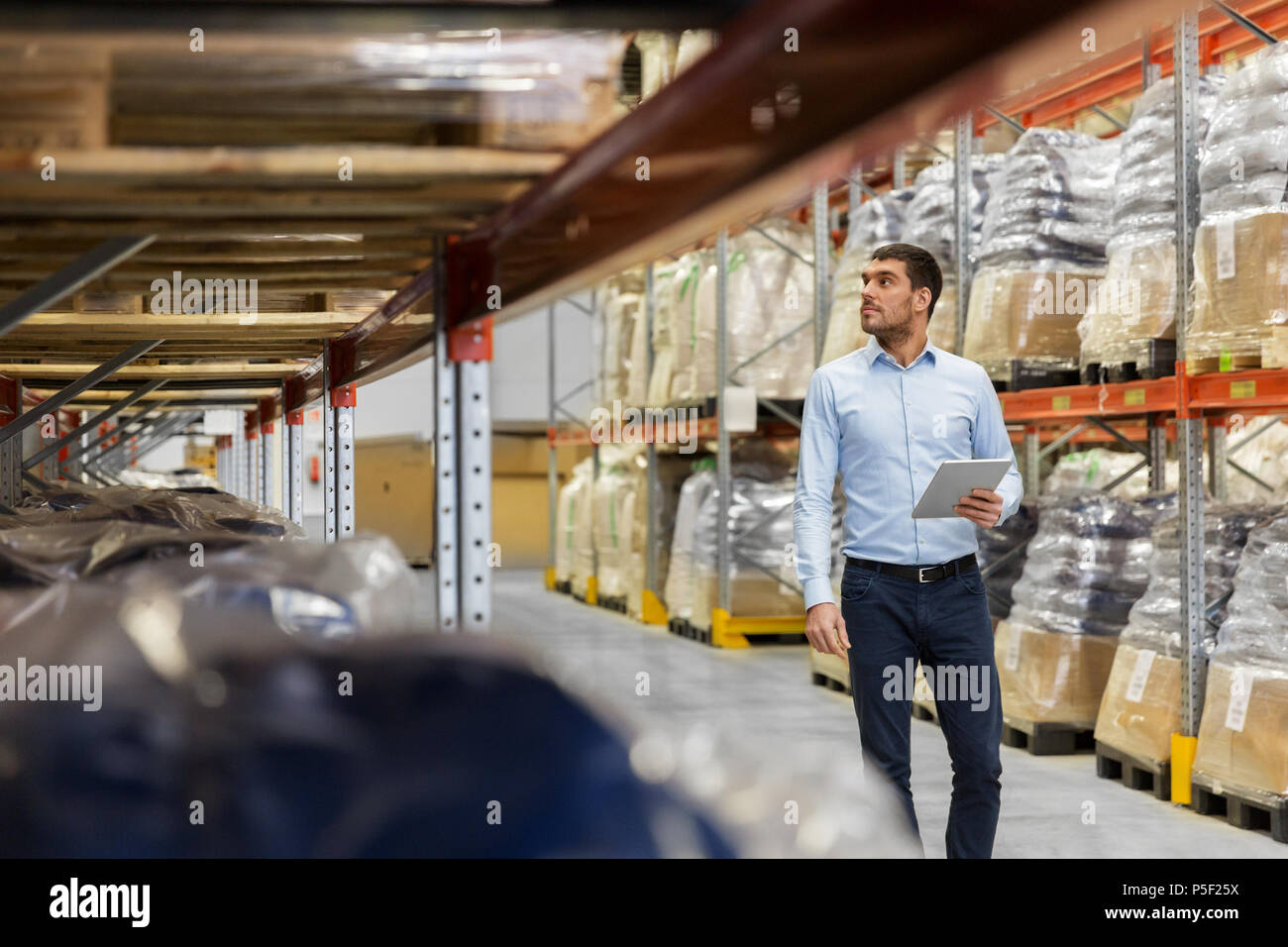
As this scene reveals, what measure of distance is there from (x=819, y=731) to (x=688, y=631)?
3.71 m

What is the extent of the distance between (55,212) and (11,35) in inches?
26.4

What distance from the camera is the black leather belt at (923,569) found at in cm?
327

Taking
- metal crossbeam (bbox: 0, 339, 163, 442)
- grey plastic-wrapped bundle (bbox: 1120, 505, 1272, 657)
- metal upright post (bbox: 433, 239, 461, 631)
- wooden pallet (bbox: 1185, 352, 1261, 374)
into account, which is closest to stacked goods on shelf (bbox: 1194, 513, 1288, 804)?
grey plastic-wrapped bundle (bbox: 1120, 505, 1272, 657)

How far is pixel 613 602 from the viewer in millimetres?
12359

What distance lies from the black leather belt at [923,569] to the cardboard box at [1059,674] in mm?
2693

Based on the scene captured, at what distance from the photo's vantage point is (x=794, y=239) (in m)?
9.72

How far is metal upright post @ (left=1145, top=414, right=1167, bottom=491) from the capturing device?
21.7ft

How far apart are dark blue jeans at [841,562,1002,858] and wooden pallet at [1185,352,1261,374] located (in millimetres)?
2057

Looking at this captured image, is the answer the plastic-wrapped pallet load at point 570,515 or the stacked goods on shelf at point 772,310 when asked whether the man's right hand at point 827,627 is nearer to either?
the stacked goods on shelf at point 772,310

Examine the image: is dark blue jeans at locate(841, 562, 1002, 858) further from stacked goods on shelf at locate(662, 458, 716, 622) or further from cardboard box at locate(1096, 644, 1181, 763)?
stacked goods on shelf at locate(662, 458, 716, 622)

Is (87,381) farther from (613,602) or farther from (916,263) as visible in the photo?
(613,602)

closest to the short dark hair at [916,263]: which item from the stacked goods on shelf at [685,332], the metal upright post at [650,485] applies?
the stacked goods on shelf at [685,332]
